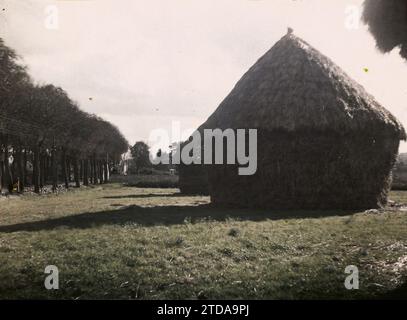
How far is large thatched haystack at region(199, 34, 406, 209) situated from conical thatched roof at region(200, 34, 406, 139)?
0.05m

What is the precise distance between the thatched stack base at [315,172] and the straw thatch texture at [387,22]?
12.4 m

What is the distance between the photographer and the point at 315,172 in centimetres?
2069

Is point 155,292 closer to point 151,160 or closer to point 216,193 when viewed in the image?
point 216,193

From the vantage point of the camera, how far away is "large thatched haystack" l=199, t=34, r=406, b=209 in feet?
68.0

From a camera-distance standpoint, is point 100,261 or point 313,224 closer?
point 100,261

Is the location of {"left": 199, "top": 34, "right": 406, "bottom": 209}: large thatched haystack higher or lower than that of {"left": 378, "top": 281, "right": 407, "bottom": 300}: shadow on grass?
higher

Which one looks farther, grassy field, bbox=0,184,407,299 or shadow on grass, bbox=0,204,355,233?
shadow on grass, bbox=0,204,355,233

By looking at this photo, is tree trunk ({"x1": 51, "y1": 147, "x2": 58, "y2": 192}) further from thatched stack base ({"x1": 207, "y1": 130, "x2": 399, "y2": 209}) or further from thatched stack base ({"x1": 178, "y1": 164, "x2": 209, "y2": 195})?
thatched stack base ({"x1": 207, "y1": 130, "x2": 399, "y2": 209})

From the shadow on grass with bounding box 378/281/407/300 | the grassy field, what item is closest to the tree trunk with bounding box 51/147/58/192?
the grassy field

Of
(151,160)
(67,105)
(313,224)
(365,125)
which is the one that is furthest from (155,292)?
(151,160)

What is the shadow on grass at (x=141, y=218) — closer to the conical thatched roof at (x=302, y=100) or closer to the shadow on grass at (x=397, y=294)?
the conical thatched roof at (x=302, y=100)

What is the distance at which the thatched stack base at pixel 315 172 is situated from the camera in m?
20.7
